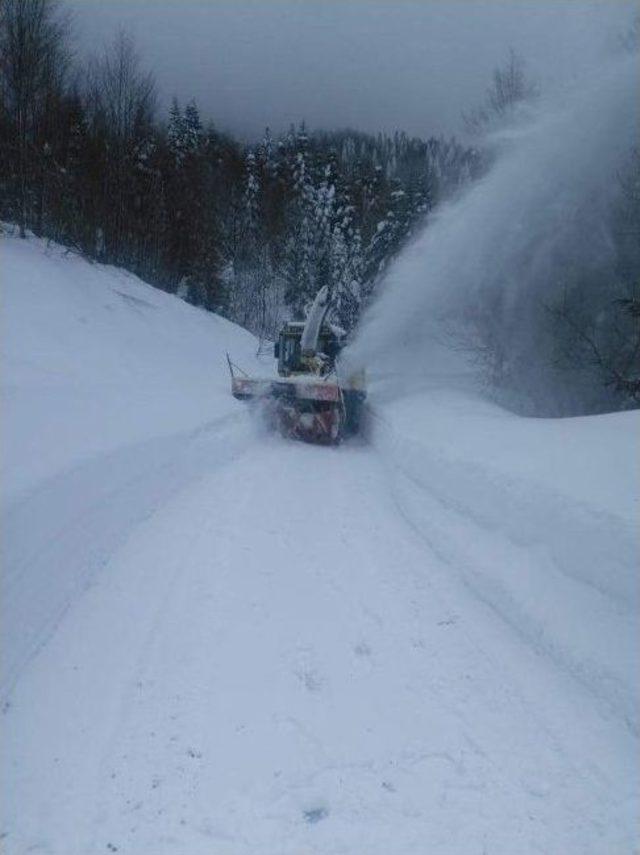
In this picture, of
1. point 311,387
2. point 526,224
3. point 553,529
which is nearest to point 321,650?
point 553,529

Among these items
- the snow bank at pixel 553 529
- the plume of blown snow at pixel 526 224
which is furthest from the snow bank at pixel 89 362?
the plume of blown snow at pixel 526 224

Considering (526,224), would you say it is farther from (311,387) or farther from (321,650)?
(321,650)

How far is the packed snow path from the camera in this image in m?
2.76

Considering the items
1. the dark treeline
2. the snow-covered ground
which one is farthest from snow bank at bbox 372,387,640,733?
the dark treeline

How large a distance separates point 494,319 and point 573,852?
10.2 metres

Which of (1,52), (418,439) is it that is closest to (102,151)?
(1,52)

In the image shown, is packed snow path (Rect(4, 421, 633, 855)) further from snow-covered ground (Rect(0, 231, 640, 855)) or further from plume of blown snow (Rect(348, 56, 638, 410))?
plume of blown snow (Rect(348, 56, 638, 410))

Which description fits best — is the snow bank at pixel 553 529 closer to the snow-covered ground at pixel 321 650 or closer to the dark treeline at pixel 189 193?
the snow-covered ground at pixel 321 650

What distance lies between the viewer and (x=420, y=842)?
268 centimetres

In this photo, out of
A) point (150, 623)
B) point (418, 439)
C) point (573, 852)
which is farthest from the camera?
point (418, 439)

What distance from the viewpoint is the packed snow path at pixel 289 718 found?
2.76m

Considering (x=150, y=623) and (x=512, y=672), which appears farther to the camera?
(x=150, y=623)

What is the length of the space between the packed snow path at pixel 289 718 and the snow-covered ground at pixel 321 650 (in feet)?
0.05

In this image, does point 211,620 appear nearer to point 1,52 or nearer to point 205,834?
point 205,834
